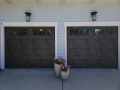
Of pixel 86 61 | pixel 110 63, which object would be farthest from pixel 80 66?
pixel 110 63

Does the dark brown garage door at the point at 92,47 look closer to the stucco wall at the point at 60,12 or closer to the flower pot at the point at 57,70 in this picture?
the stucco wall at the point at 60,12

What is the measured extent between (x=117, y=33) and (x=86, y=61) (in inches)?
75.4

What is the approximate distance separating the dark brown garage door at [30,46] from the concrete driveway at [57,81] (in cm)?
105

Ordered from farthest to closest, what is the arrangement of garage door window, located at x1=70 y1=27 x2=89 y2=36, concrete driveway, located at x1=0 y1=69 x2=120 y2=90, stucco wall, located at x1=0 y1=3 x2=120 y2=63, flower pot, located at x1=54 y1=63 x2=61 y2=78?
garage door window, located at x1=70 y1=27 x2=89 y2=36 < stucco wall, located at x1=0 y1=3 x2=120 y2=63 < flower pot, located at x1=54 y1=63 x2=61 y2=78 < concrete driveway, located at x1=0 y1=69 x2=120 y2=90

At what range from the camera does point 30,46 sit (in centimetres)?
1010

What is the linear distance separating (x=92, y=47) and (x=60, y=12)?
2178 mm

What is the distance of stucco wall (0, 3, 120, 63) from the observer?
9805 millimetres

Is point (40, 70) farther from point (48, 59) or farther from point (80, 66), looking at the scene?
point (80, 66)

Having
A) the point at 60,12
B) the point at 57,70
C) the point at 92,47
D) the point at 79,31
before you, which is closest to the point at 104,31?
the point at 92,47

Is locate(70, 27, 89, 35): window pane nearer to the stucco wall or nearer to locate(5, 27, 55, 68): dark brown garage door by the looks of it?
the stucco wall

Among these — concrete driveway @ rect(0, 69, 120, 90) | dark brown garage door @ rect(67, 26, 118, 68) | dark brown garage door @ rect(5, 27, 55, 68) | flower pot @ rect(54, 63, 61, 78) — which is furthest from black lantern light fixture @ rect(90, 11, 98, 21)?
flower pot @ rect(54, 63, 61, 78)

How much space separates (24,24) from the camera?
388 inches

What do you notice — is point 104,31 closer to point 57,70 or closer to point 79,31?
point 79,31

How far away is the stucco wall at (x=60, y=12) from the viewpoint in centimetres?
980
